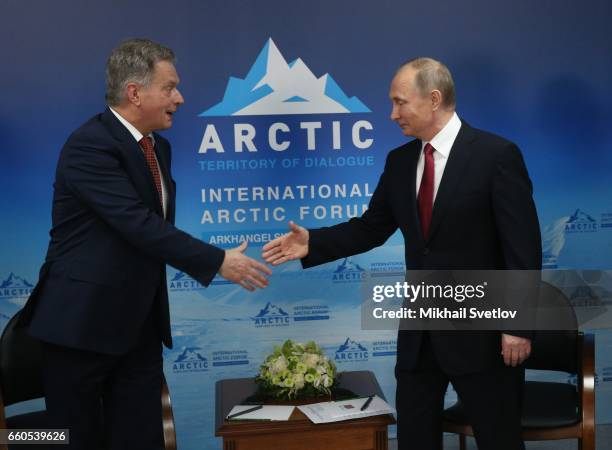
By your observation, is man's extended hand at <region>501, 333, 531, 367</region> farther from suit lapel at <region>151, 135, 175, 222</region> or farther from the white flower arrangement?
suit lapel at <region>151, 135, 175, 222</region>

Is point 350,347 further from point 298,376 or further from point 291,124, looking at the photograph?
point 298,376

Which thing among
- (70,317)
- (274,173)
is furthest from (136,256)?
(274,173)

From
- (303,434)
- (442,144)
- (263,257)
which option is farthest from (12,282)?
(442,144)

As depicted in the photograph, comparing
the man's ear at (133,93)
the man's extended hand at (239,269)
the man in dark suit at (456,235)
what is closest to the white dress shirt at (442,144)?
the man in dark suit at (456,235)

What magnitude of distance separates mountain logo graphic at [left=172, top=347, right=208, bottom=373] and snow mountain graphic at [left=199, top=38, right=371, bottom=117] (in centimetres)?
134

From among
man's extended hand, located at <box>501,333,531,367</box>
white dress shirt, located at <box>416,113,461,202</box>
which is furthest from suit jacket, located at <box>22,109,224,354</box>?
man's extended hand, located at <box>501,333,531,367</box>

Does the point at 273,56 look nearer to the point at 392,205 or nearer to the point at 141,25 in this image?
the point at 141,25

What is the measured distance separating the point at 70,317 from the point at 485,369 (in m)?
1.55

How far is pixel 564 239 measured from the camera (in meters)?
4.55

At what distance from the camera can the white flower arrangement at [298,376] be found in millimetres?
3021

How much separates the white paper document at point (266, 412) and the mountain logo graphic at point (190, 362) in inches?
55.2

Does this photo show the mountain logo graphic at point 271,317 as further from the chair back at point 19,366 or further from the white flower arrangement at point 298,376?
the chair back at point 19,366

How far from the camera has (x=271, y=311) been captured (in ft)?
14.3

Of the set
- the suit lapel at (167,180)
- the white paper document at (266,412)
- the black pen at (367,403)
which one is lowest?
the white paper document at (266,412)
